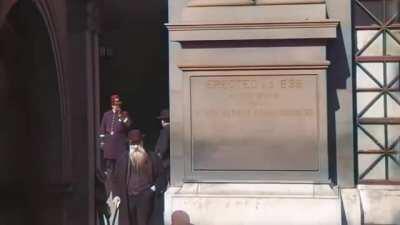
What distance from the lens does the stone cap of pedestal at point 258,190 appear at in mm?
10078

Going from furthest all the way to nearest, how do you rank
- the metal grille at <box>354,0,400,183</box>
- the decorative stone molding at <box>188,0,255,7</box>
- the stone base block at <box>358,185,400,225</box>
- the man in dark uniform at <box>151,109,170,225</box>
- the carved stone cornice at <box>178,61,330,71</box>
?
1. the man in dark uniform at <box>151,109,170,225</box>
2. the metal grille at <box>354,0,400,183</box>
3. the decorative stone molding at <box>188,0,255,7</box>
4. the stone base block at <box>358,185,400,225</box>
5. the carved stone cornice at <box>178,61,330,71</box>

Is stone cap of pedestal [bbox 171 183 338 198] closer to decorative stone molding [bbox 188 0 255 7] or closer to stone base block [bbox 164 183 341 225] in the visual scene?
stone base block [bbox 164 183 341 225]

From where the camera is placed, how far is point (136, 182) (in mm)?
10508

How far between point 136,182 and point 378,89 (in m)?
3.17

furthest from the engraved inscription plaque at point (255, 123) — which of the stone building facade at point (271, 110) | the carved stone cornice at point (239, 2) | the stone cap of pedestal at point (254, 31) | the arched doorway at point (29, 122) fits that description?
the arched doorway at point (29, 122)

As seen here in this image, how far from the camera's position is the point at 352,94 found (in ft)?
34.9

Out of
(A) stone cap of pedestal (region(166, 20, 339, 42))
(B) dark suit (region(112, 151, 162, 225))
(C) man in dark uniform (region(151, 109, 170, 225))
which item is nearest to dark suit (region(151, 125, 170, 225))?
(C) man in dark uniform (region(151, 109, 170, 225))

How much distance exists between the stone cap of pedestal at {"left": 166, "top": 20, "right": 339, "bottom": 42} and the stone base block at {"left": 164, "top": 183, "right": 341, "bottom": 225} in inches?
68.5

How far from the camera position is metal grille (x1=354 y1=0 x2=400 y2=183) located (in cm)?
1078

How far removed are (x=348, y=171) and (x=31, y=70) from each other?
13.5ft

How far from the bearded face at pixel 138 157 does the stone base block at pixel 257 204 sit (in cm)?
50

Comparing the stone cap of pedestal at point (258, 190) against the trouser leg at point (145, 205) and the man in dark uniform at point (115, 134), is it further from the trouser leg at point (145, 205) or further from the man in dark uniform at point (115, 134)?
the man in dark uniform at point (115, 134)

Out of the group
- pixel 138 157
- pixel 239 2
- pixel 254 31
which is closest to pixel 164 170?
pixel 138 157

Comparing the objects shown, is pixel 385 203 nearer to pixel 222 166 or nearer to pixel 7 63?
pixel 222 166
